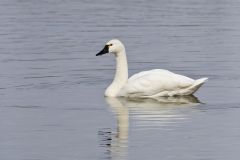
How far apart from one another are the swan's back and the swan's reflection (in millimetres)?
170

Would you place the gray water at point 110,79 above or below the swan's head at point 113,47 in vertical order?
below

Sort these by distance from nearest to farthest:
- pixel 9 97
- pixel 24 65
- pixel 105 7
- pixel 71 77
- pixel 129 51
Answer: pixel 9 97 < pixel 71 77 < pixel 24 65 < pixel 129 51 < pixel 105 7

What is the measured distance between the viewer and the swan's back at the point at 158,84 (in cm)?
1995

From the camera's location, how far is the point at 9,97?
19656 mm

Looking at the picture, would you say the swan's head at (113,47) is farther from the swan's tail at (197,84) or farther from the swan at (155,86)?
the swan's tail at (197,84)

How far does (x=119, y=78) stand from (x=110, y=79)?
4.45ft

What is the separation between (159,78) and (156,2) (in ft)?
53.2

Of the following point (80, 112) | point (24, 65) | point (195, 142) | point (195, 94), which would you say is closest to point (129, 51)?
point (24, 65)

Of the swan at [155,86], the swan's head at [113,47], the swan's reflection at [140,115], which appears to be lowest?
the swan's reflection at [140,115]

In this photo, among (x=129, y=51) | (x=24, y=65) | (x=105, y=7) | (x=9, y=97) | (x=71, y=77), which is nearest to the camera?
(x=9, y=97)

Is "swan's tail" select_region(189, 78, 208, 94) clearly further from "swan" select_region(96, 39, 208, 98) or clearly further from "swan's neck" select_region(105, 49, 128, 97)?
"swan's neck" select_region(105, 49, 128, 97)

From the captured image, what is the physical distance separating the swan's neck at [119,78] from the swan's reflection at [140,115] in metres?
0.21

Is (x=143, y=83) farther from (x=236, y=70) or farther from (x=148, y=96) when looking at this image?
(x=236, y=70)

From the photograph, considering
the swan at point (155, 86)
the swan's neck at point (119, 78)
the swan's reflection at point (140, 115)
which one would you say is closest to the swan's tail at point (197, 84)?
the swan at point (155, 86)
